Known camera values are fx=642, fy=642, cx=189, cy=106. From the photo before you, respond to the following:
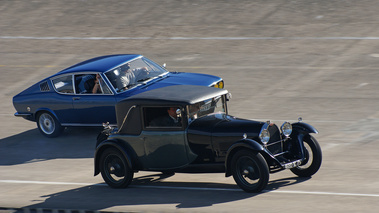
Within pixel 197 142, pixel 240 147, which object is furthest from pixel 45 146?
pixel 240 147

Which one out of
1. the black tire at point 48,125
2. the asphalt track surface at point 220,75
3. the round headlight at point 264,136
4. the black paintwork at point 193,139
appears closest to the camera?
the round headlight at point 264,136

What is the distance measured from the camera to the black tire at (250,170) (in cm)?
914

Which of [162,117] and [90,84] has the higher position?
[90,84]

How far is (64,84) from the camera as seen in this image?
561 inches

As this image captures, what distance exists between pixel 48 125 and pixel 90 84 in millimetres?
1523

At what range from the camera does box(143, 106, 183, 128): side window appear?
9891 mm

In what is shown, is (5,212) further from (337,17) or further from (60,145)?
(337,17)

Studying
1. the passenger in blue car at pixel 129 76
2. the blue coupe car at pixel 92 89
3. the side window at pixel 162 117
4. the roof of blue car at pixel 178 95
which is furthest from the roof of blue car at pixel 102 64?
the side window at pixel 162 117

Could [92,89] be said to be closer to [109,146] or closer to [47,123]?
[47,123]

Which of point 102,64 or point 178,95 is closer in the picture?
point 178,95

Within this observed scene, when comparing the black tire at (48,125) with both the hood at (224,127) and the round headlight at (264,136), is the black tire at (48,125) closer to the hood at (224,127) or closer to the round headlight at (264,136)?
the hood at (224,127)

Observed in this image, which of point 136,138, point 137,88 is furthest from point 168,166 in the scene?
point 137,88

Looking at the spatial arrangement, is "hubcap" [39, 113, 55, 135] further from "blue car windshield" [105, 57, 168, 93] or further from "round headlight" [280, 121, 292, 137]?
"round headlight" [280, 121, 292, 137]

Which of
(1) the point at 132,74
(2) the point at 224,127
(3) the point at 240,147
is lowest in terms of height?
(3) the point at 240,147
